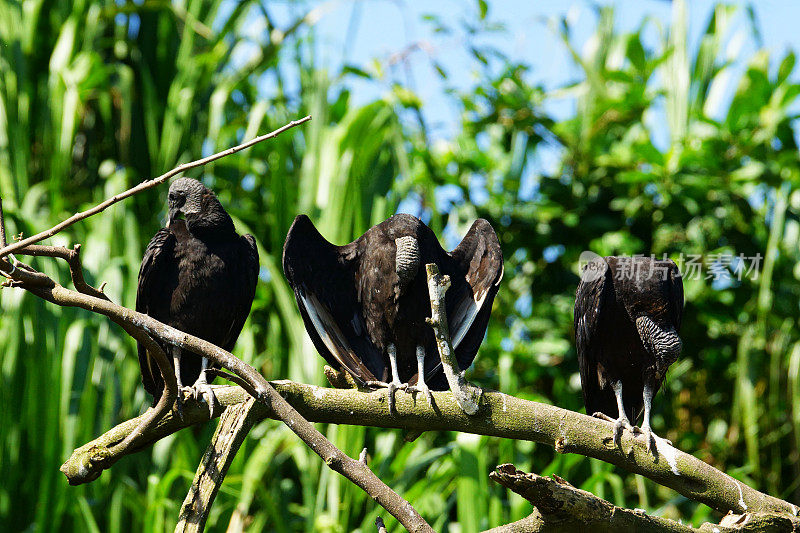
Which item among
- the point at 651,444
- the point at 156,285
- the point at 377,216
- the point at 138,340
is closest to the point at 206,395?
the point at 138,340

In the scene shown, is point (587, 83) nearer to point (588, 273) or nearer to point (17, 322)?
point (588, 273)

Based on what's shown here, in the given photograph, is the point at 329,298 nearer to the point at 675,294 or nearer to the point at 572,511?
the point at 675,294

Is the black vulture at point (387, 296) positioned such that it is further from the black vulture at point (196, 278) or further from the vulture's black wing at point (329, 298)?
the black vulture at point (196, 278)

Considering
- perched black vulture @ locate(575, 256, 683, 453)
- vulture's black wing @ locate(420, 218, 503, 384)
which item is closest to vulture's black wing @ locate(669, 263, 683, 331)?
perched black vulture @ locate(575, 256, 683, 453)

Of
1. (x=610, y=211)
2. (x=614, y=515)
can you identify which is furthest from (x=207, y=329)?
(x=610, y=211)

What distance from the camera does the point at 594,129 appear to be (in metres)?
5.68

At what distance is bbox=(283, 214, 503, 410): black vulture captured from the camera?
130 inches

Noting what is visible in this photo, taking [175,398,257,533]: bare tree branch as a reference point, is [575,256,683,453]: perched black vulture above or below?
above

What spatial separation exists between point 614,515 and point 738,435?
3.64 metres

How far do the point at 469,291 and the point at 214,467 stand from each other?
1330 mm

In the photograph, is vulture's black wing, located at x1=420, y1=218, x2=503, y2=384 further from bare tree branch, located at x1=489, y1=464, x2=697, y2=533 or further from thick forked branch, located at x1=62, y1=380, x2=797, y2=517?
bare tree branch, located at x1=489, y1=464, x2=697, y2=533

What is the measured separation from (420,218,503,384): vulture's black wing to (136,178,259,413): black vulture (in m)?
0.76

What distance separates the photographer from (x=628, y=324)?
3.35m

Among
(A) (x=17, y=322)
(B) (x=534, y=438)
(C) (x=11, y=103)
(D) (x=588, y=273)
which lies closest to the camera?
(B) (x=534, y=438)
